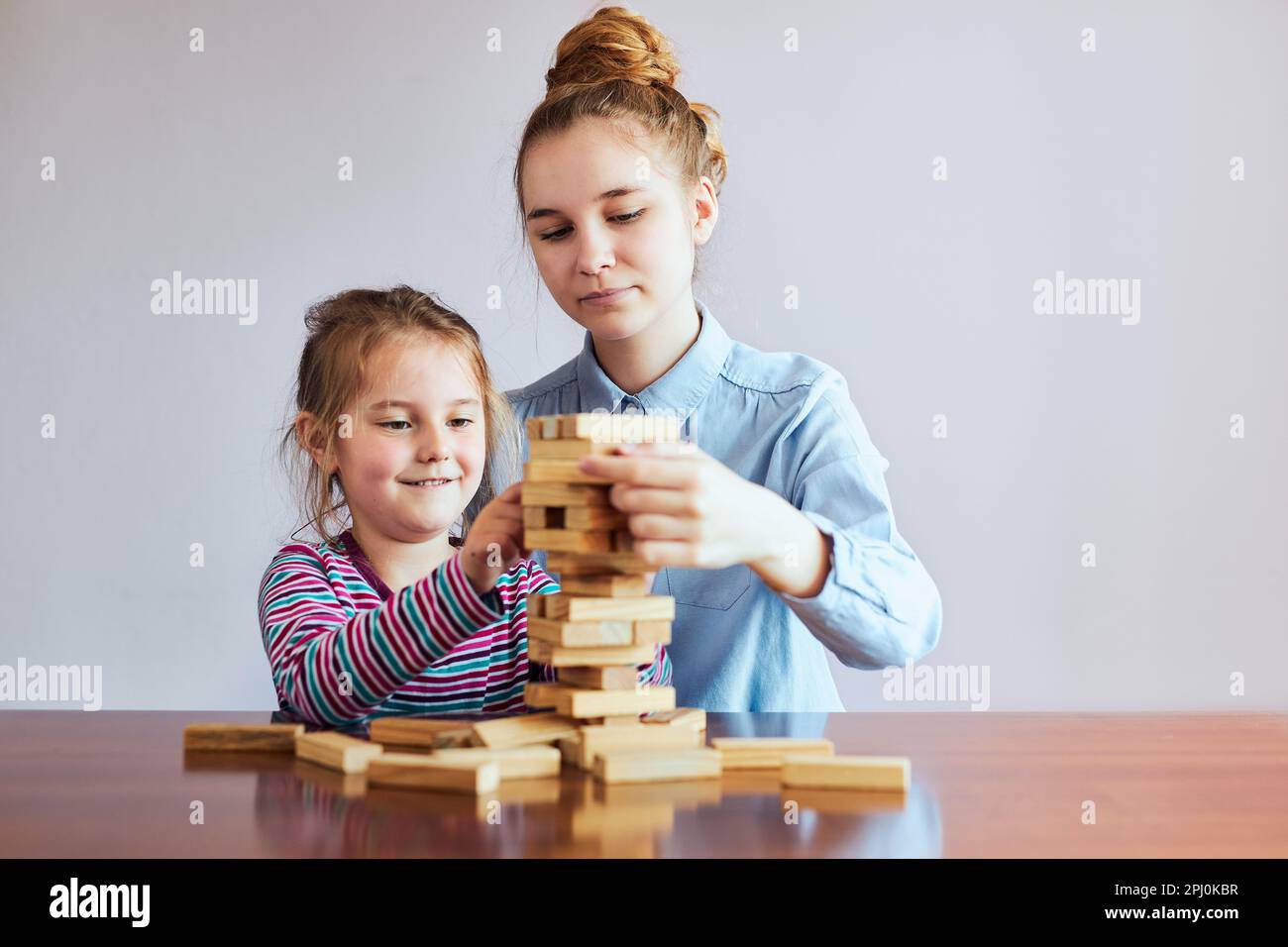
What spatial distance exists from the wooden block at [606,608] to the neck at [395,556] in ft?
2.36

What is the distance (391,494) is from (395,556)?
0.45 ft

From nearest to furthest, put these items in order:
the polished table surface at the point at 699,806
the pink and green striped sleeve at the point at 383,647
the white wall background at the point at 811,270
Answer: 1. the polished table surface at the point at 699,806
2. the pink and green striped sleeve at the point at 383,647
3. the white wall background at the point at 811,270

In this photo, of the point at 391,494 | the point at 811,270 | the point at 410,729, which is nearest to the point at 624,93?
the point at 391,494

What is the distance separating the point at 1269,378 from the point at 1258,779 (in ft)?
12.7

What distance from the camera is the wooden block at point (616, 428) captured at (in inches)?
54.4

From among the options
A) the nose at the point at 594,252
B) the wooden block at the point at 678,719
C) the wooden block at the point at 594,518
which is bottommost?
the wooden block at the point at 678,719

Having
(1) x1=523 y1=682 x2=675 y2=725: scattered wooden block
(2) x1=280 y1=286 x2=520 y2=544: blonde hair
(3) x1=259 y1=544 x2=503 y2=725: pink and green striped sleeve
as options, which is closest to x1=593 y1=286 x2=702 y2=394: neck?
(2) x1=280 y1=286 x2=520 y2=544: blonde hair

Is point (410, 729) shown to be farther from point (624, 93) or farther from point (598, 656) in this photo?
point (624, 93)

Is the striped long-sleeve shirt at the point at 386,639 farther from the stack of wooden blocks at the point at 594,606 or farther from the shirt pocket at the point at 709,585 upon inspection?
the shirt pocket at the point at 709,585

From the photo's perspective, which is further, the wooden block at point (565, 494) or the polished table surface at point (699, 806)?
the wooden block at point (565, 494)

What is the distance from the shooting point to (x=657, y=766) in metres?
1.32

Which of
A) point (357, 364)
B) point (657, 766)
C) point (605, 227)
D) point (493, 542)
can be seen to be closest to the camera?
point (657, 766)

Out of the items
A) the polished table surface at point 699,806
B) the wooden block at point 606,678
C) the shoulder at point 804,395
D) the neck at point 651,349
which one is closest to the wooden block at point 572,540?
the wooden block at point 606,678
